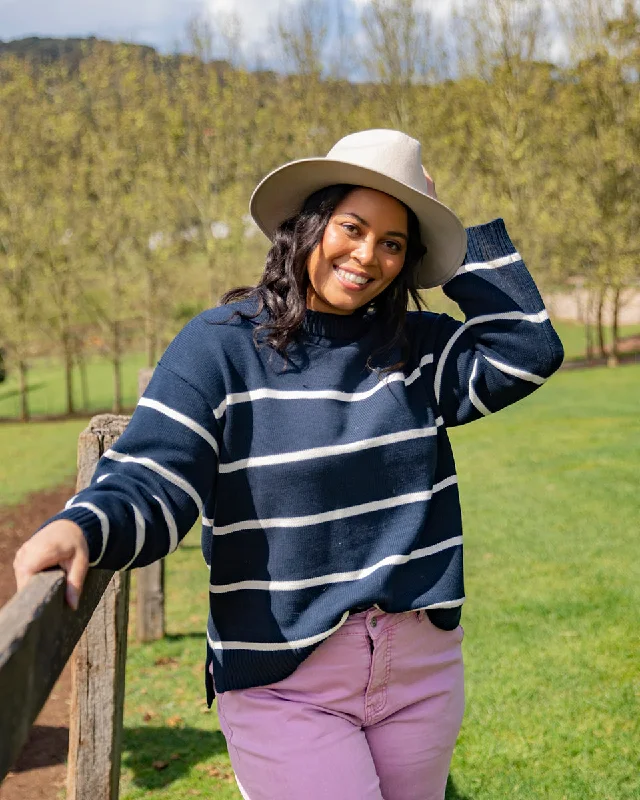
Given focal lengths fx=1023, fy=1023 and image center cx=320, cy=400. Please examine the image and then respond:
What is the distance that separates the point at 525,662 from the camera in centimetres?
575

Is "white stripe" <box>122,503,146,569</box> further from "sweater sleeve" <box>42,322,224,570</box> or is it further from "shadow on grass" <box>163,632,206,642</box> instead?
"shadow on grass" <box>163,632,206,642</box>

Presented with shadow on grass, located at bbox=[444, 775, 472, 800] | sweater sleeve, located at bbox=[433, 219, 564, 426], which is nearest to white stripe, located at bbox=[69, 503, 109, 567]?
sweater sleeve, located at bbox=[433, 219, 564, 426]

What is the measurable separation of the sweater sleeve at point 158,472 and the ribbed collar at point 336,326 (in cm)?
30

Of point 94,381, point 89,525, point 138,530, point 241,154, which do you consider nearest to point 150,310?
point 241,154

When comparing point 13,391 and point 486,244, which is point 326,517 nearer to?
point 486,244

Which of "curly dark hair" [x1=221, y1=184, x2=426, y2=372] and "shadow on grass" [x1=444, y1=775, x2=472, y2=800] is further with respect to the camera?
"shadow on grass" [x1=444, y1=775, x2=472, y2=800]

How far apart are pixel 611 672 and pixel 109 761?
298 centimetres

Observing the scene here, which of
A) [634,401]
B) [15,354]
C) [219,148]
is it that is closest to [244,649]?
[634,401]

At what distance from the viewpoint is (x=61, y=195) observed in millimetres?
29625

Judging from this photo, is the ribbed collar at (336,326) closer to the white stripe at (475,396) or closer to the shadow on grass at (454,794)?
the white stripe at (475,396)

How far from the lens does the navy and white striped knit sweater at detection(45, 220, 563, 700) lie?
203 cm

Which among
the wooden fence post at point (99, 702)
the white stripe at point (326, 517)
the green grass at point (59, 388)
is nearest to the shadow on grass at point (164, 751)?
the wooden fence post at point (99, 702)

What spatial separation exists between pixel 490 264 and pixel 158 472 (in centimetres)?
107

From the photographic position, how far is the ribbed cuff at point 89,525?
1.70 m
